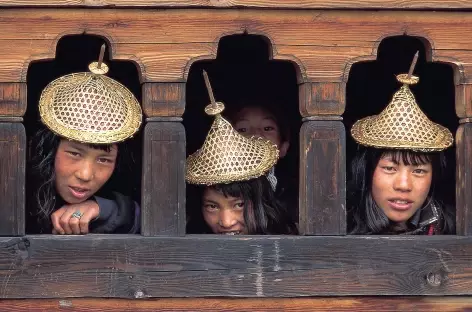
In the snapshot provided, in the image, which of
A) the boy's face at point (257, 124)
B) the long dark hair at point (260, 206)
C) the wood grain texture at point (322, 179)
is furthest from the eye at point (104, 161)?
the boy's face at point (257, 124)

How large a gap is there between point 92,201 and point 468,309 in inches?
61.5

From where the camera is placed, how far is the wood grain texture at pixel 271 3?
6453mm

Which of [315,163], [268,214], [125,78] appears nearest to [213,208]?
[268,214]

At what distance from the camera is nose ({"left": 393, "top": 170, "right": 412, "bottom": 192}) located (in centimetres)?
698

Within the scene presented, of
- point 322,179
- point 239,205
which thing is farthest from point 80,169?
point 322,179

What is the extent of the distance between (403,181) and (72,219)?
1.36m

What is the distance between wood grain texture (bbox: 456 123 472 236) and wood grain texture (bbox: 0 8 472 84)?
22cm

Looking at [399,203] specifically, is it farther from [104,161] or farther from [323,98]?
[104,161]

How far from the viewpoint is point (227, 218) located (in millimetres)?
7039

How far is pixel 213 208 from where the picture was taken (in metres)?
7.11

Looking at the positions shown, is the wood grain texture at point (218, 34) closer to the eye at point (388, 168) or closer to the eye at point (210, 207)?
the eye at point (388, 168)

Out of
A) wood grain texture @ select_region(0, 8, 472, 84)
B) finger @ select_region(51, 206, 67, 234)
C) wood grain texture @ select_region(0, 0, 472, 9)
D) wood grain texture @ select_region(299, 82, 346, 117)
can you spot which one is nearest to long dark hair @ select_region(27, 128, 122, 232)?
finger @ select_region(51, 206, 67, 234)

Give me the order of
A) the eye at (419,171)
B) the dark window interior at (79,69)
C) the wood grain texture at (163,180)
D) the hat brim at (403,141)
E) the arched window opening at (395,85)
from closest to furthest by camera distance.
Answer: the wood grain texture at (163,180)
the hat brim at (403,141)
the eye at (419,171)
the dark window interior at (79,69)
the arched window opening at (395,85)

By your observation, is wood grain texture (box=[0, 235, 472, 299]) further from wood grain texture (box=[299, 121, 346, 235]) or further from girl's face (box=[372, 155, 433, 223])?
girl's face (box=[372, 155, 433, 223])
